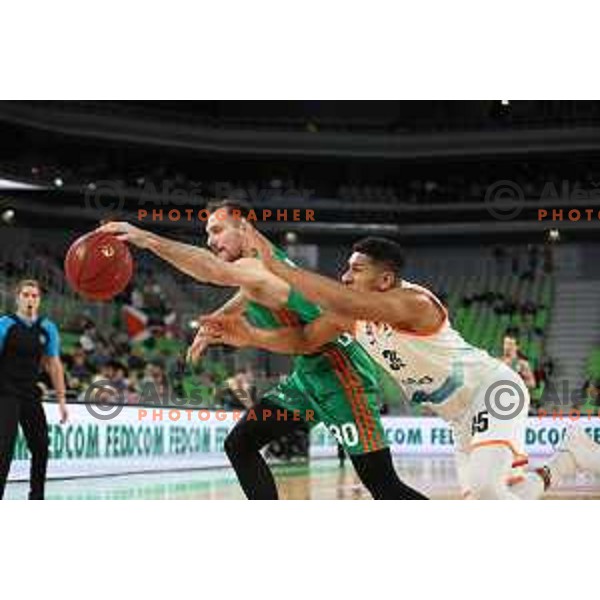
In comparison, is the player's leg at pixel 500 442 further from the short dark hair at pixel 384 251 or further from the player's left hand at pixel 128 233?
the player's left hand at pixel 128 233

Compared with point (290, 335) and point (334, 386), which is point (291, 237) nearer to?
point (290, 335)

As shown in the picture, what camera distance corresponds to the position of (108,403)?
26.4 ft

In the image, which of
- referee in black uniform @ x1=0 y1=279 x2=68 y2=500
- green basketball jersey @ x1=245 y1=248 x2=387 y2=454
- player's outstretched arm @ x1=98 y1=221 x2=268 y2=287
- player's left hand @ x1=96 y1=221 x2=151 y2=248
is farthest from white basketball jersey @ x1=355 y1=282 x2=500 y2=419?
referee in black uniform @ x1=0 y1=279 x2=68 y2=500

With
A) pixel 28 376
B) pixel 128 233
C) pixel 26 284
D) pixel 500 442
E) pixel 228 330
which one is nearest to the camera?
pixel 500 442

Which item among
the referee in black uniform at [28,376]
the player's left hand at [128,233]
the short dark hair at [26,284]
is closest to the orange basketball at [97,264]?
the player's left hand at [128,233]

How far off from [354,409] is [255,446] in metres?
0.70

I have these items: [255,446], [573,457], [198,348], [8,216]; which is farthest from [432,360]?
[8,216]

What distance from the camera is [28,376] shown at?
7.99m

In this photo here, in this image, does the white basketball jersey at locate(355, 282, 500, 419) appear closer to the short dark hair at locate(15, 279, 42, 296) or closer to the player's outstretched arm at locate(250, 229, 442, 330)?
the player's outstretched arm at locate(250, 229, 442, 330)
